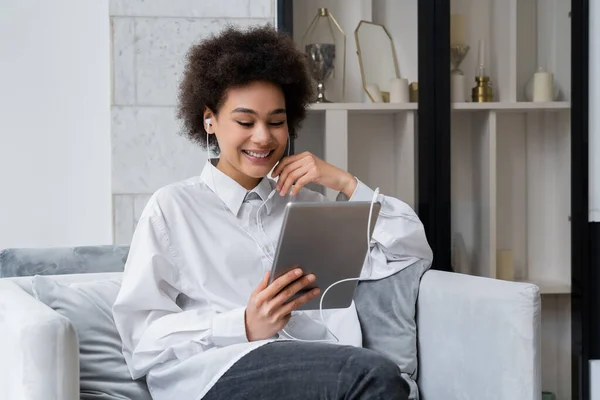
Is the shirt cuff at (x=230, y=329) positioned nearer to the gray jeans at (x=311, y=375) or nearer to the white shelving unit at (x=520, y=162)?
the gray jeans at (x=311, y=375)

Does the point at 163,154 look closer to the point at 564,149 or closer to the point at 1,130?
the point at 1,130

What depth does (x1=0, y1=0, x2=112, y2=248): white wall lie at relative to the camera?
2.76 meters

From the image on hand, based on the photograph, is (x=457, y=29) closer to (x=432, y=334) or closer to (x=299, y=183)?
(x=299, y=183)

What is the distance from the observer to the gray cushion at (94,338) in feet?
5.48

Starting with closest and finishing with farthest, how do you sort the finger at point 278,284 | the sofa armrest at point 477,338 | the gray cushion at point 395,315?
the finger at point 278,284 < the sofa armrest at point 477,338 < the gray cushion at point 395,315

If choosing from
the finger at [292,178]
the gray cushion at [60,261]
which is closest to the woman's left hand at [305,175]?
the finger at [292,178]

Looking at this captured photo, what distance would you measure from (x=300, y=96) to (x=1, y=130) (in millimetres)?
1234

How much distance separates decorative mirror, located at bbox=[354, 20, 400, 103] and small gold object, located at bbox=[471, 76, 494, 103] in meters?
0.26

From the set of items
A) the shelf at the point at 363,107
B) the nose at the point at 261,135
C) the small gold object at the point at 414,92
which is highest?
the small gold object at the point at 414,92

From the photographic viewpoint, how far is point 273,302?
1518 mm

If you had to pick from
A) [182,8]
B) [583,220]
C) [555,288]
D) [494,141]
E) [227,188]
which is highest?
[182,8]

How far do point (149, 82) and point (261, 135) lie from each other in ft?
3.34

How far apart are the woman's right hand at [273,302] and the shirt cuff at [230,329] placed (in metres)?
0.01

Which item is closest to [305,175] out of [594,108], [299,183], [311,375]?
[299,183]
